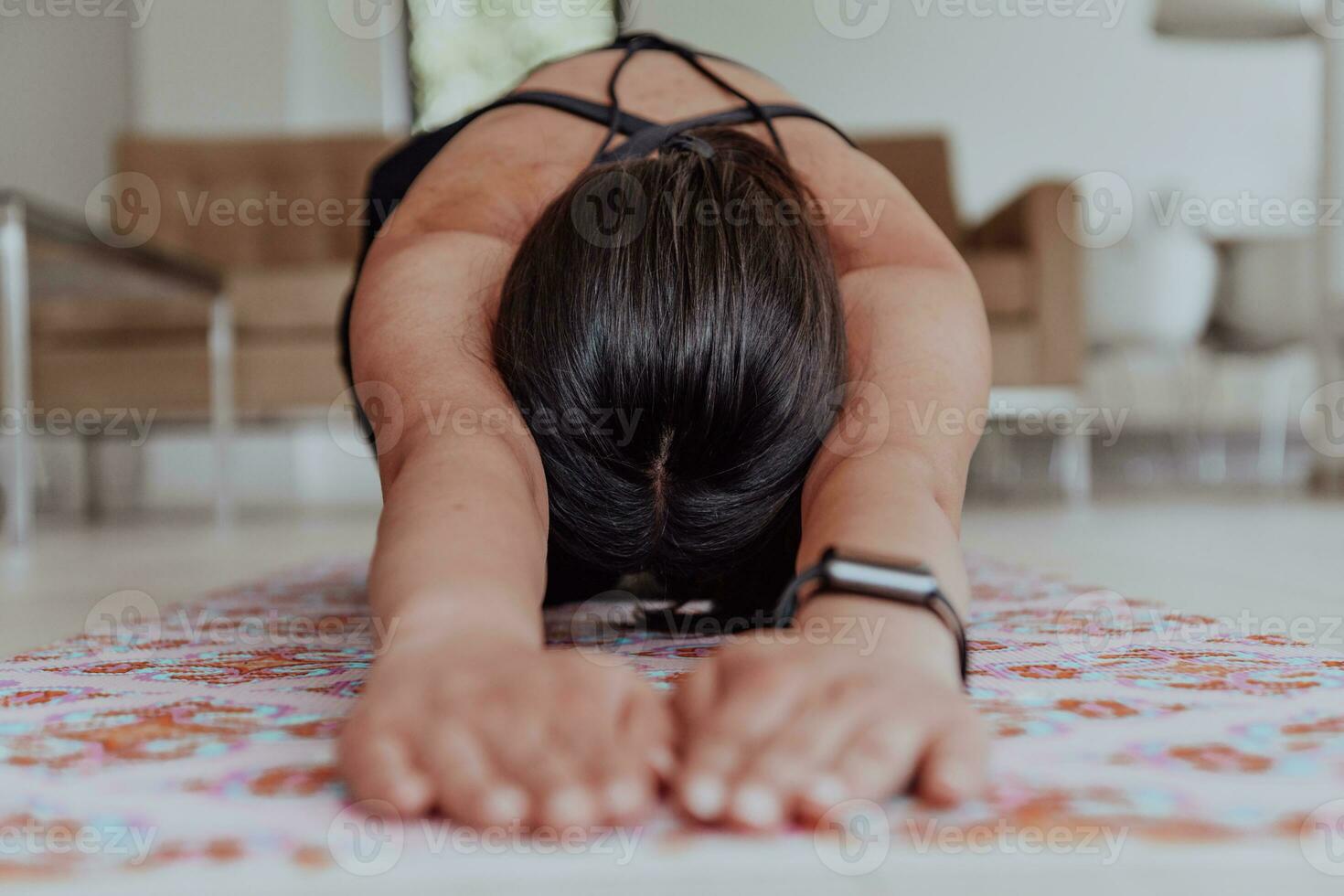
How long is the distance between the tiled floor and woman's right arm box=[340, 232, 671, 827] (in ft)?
1.66

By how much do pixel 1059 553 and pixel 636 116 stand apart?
1113 millimetres

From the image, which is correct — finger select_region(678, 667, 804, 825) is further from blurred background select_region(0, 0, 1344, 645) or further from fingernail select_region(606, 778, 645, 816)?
blurred background select_region(0, 0, 1344, 645)

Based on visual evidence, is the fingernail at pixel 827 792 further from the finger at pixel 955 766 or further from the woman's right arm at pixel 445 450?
the woman's right arm at pixel 445 450

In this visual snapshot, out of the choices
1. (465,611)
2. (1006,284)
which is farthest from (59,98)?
(465,611)

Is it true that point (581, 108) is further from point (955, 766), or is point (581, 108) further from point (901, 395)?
point (955, 766)

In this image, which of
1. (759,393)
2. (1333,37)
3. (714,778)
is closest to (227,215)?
(1333,37)

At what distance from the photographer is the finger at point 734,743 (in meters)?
0.44

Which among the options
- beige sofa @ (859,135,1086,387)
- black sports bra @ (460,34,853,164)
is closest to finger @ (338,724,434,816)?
black sports bra @ (460,34,853,164)

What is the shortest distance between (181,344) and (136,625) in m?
2.32

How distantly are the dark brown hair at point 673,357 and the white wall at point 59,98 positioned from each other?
508cm

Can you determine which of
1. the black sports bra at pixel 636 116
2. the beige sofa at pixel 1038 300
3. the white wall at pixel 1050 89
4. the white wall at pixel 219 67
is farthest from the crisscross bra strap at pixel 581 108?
the white wall at pixel 1050 89

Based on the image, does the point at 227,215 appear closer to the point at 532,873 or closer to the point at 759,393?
Result: the point at 759,393

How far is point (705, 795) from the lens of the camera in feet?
1.45

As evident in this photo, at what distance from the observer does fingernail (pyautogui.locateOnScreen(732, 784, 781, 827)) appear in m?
0.44
